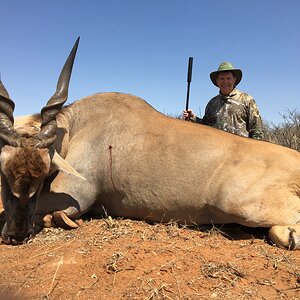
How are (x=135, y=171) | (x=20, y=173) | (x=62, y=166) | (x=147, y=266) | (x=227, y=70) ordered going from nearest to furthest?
(x=147, y=266) → (x=20, y=173) → (x=62, y=166) → (x=135, y=171) → (x=227, y=70)

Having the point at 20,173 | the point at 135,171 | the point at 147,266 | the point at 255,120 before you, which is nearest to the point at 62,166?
the point at 20,173

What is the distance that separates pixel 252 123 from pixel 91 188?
3649mm

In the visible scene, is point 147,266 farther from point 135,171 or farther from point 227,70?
point 227,70

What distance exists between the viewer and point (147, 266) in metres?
3.03

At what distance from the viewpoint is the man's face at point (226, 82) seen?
22.8 feet

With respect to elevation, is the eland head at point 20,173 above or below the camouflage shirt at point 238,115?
below

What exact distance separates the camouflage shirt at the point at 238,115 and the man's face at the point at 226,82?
0.29 ft

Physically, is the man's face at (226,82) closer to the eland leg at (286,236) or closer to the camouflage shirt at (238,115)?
the camouflage shirt at (238,115)

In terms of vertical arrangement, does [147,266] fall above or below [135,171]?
below

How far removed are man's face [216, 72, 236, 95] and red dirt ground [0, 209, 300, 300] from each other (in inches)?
140

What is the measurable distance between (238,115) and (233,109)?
14 cm

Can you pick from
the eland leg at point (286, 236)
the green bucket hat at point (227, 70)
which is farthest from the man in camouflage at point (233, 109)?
the eland leg at point (286, 236)

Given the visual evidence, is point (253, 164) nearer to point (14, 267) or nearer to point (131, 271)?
point (131, 271)

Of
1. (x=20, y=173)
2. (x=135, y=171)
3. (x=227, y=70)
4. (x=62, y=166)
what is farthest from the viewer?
(x=227, y=70)
